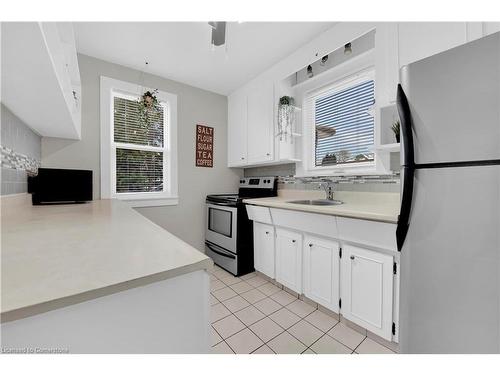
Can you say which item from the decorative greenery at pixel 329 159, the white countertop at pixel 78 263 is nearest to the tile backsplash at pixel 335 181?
the decorative greenery at pixel 329 159

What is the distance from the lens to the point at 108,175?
2379 mm

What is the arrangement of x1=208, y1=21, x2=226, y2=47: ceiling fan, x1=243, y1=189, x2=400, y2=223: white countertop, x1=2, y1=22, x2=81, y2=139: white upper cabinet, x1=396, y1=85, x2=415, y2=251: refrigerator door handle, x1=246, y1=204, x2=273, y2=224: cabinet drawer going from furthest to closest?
x1=246, y1=204, x2=273, y2=224: cabinet drawer < x1=243, y1=189, x2=400, y2=223: white countertop < x1=208, y1=21, x2=226, y2=47: ceiling fan < x1=396, y1=85, x2=415, y2=251: refrigerator door handle < x1=2, y1=22, x2=81, y2=139: white upper cabinet

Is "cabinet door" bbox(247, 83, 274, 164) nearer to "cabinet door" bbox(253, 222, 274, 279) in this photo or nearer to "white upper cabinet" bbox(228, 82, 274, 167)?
"white upper cabinet" bbox(228, 82, 274, 167)

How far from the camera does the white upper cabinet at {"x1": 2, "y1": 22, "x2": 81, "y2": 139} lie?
2.15ft

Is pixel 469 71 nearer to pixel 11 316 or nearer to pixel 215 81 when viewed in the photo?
pixel 11 316

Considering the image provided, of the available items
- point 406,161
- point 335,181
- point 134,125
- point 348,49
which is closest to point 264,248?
point 335,181

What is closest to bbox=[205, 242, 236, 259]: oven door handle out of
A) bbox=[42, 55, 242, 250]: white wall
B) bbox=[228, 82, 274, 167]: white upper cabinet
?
bbox=[42, 55, 242, 250]: white wall

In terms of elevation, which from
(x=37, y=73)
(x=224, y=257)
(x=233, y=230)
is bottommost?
(x=224, y=257)

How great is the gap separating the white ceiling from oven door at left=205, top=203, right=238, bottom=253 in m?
1.70

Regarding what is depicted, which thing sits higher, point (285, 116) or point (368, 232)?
point (285, 116)

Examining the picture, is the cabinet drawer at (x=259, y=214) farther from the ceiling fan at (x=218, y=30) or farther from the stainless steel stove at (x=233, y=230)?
the ceiling fan at (x=218, y=30)

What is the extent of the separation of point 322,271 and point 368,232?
22.1 inches

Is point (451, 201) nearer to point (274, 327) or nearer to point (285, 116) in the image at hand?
point (274, 327)

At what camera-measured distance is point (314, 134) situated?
248cm
